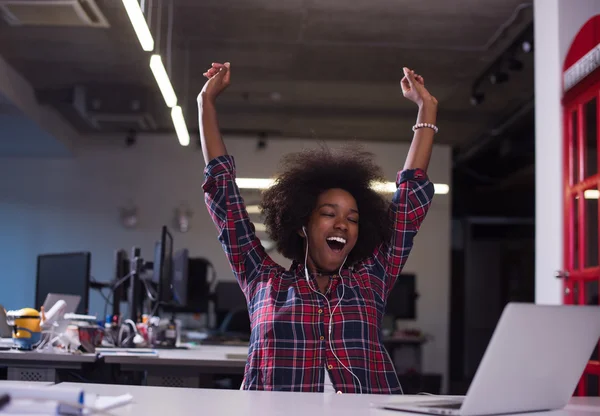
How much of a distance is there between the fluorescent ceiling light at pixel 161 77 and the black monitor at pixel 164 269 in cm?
112

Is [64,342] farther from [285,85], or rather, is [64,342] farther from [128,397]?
[285,85]

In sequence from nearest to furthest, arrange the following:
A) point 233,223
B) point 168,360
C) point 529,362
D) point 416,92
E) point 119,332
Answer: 1. point 529,362
2. point 233,223
3. point 416,92
4. point 168,360
5. point 119,332

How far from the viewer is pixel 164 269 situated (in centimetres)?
443

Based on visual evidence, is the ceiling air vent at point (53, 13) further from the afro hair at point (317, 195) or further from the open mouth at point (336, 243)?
the open mouth at point (336, 243)

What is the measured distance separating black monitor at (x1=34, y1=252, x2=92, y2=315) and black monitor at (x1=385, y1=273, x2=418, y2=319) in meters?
4.54

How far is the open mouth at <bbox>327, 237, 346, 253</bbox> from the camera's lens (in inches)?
87.8

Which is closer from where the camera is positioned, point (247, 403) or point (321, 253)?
point (247, 403)

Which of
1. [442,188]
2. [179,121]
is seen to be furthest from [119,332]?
[442,188]

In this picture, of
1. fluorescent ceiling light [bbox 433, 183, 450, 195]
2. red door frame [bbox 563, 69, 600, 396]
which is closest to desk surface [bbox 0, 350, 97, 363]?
red door frame [bbox 563, 69, 600, 396]

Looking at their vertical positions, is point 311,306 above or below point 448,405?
above

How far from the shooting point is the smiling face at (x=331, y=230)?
223 centimetres

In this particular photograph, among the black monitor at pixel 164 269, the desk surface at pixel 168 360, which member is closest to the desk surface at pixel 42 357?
the desk surface at pixel 168 360

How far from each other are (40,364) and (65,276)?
1239 millimetres

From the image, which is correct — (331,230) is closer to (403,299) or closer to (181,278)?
(181,278)
